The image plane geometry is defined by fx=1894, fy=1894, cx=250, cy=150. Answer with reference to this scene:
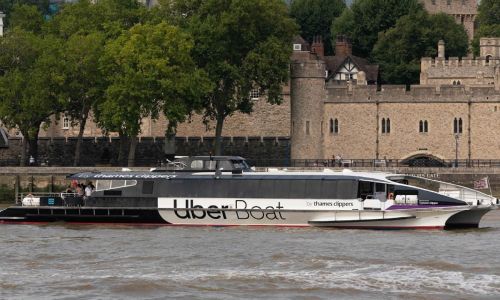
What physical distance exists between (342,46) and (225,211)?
74.7 metres

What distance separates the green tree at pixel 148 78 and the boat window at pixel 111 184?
2539 centimetres

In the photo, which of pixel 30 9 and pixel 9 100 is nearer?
pixel 9 100

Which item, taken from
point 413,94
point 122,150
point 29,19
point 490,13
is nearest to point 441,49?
point 413,94

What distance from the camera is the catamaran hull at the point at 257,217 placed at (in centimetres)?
7581

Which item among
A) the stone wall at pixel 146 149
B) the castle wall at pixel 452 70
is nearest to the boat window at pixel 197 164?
the stone wall at pixel 146 149

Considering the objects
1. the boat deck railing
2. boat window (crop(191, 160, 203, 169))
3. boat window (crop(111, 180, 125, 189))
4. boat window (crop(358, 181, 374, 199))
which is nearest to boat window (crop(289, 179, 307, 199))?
boat window (crop(358, 181, 374, 199))

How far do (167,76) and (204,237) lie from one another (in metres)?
35.7

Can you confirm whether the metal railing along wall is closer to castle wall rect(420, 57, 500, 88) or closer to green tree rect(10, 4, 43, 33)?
green tree rect(10, 4, 43, 33)

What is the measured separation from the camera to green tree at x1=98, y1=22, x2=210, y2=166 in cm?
10562

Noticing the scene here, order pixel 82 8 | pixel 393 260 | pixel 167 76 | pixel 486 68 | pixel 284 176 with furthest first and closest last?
pixel 486 68 < pixel 82 8 < pixel 167 76 < pixel 284 176 < pixel 393 260

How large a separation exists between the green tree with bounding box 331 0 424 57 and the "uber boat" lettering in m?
74.2

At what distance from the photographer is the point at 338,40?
499 feet

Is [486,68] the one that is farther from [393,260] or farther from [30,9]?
[393,260]

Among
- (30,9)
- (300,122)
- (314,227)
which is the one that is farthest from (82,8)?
(314,227)
